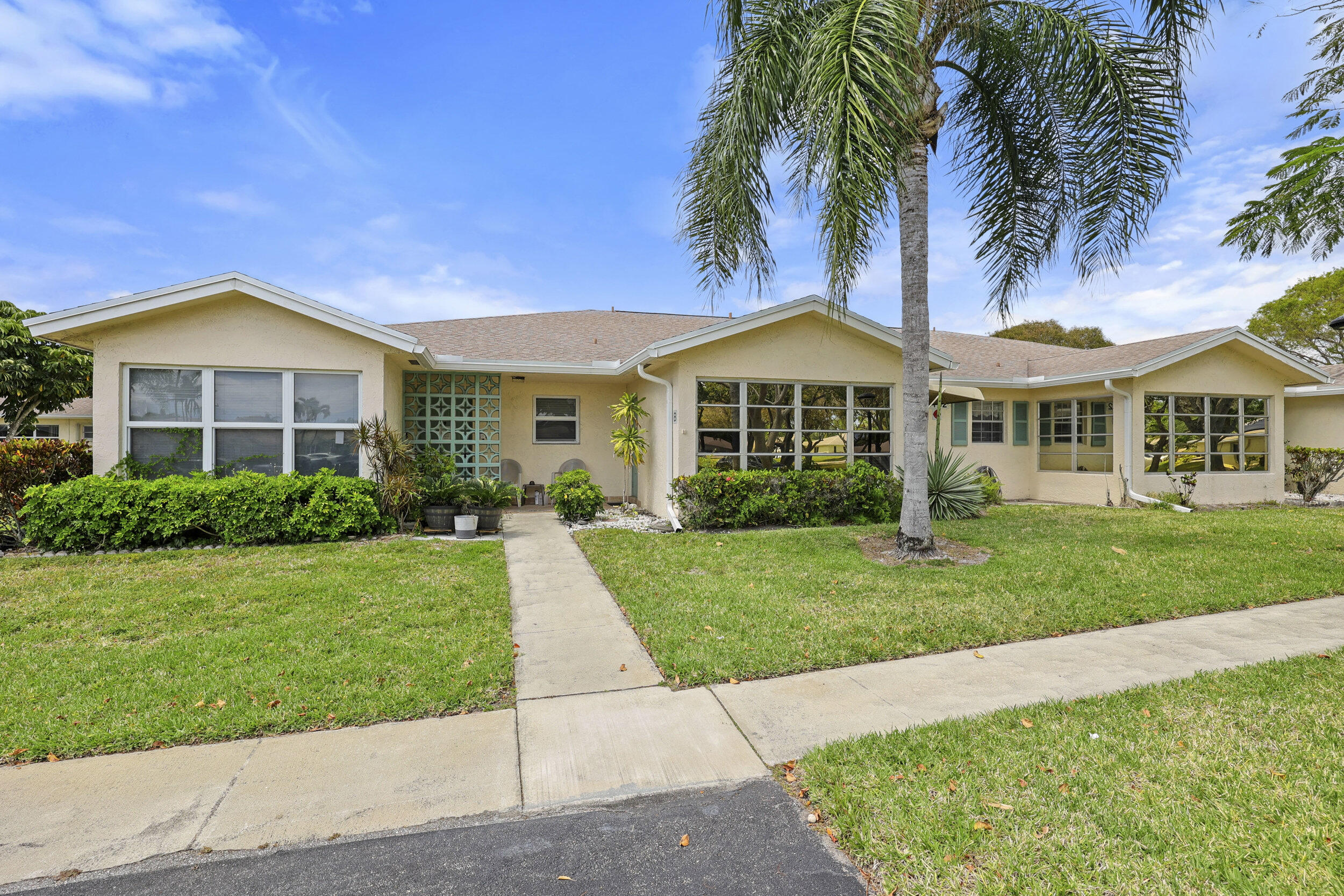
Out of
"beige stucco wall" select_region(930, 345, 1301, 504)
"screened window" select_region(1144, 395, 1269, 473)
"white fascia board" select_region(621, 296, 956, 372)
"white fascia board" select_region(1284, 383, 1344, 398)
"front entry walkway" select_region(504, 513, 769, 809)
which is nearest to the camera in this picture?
"front entry walkway" select_region(504, 513, 769, 809)

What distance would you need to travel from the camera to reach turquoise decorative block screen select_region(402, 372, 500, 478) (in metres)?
13.0

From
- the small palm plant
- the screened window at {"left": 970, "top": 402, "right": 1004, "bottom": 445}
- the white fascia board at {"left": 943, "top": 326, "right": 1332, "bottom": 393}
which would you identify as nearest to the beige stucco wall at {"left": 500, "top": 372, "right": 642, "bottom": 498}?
the small palm plant

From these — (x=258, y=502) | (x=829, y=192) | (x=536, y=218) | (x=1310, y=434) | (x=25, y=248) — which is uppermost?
(x=536, y=218)

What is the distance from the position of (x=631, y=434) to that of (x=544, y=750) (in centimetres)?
928

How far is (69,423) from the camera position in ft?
66.2

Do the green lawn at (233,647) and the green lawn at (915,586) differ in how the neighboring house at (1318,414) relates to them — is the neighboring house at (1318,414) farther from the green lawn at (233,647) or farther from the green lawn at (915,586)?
the green lawn at (233,647)

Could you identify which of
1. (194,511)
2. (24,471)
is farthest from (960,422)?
(24,471)

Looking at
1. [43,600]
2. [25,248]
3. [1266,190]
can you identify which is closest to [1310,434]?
[1266,190]

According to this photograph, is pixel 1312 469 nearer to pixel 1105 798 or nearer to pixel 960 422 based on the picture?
pixel 960 422

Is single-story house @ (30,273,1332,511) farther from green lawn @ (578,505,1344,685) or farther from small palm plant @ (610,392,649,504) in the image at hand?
green lawn @ (578,505,1344,685)

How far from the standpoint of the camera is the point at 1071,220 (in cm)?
954

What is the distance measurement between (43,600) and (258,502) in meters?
2.99

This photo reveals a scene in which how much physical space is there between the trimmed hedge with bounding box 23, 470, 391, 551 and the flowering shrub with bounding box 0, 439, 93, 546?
472 mm

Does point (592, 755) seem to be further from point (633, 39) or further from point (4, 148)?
point (4, 148)
